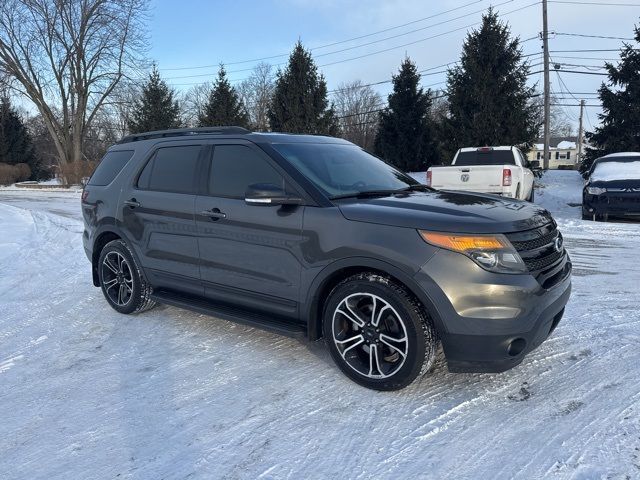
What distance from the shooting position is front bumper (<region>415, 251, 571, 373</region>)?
9.62 ft

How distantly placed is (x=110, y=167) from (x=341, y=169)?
280 cm

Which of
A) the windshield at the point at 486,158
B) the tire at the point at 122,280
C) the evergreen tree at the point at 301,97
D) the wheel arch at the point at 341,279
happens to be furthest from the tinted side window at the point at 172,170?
the evergreen tree at the point at 301,97

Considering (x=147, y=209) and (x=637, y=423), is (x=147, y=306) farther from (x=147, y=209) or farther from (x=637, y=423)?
(x=637, y=423)

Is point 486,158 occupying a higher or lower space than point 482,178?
higher

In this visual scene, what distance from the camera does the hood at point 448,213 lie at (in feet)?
10.0

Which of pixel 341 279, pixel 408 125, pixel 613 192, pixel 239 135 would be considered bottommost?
pixel 613 192

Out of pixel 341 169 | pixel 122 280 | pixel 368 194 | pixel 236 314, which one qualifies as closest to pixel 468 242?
pixel 368 194

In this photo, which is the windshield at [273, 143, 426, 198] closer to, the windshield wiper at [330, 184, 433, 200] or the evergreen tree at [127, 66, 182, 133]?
the windshield wiper at [330, 184, 433, 200]

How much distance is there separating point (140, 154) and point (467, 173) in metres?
7.90

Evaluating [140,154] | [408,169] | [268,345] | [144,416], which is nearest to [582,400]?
[268,345]

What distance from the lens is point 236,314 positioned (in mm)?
3928

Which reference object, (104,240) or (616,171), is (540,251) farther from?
(616,171)

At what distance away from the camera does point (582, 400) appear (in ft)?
10.2

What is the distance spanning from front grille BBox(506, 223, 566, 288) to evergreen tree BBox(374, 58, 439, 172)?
22.1 metres
